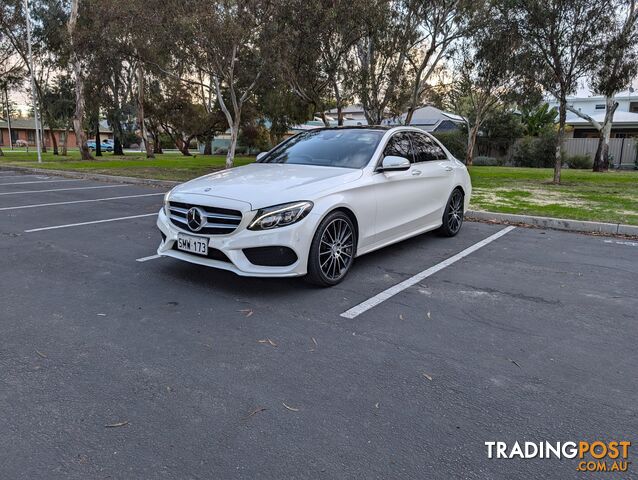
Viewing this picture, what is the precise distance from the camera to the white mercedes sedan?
4.45 metres

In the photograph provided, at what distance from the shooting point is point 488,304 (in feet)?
14.9

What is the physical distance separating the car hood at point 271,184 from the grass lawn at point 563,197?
5.33 m

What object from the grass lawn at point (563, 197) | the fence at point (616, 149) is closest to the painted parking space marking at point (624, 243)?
the grass lawn at point (563, 197)

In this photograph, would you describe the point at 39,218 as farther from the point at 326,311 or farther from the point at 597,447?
the point at 597,447

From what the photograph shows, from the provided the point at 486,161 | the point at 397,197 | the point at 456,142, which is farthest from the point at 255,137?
the point at 397,197

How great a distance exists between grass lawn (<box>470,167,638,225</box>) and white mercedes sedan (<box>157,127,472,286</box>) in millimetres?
3957

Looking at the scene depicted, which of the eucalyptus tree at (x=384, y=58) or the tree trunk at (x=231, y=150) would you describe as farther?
the tree trunk at (x=231, y=150)

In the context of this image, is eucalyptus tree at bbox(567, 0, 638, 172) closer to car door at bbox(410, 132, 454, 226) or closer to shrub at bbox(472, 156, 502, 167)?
car door at bbox(410, 132, 454, 226)

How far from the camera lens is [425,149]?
6.85 metres

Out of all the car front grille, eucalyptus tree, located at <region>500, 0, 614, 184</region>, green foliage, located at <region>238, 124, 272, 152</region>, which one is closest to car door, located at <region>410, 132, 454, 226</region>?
the car front grille

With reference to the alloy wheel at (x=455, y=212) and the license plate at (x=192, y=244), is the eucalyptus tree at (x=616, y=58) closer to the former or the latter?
the alloy wheel at (x=455, y=212)

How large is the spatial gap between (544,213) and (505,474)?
7738 millimetres

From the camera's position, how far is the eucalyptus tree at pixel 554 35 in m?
12.5

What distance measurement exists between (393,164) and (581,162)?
26308 mm
